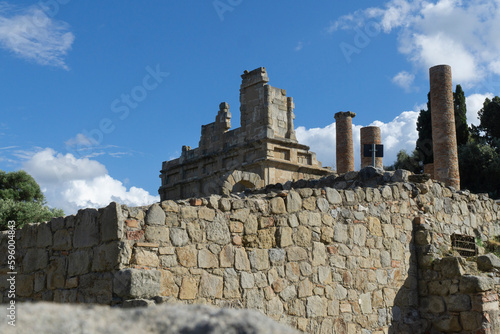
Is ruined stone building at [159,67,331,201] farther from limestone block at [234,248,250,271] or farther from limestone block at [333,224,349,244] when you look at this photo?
limestone block at [234,248,250,271]

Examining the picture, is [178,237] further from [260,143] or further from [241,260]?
[260,143]

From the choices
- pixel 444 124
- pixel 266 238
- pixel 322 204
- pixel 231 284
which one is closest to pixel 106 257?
pixel 231 284

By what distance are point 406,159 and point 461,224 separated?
2564cm

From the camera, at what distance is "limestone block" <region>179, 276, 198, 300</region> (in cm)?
562

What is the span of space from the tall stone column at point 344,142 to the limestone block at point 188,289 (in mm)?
18888

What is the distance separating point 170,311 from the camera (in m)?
2.20

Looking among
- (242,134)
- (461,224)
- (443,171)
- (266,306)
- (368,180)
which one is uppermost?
(242,134)

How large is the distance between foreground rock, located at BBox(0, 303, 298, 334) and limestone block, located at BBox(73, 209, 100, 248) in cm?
349

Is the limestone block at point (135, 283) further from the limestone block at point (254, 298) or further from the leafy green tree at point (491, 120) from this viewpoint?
the leafy green tree at point (491, 120)

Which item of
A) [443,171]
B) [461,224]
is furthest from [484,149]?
[461,224]

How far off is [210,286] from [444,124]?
1691 cm

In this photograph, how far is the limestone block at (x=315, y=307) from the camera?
688 centimetres

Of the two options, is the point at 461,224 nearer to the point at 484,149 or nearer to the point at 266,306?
the point at 266,306

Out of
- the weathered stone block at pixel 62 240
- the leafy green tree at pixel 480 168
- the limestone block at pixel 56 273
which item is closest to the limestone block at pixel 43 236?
the weathered stone block at pixel 62 240
